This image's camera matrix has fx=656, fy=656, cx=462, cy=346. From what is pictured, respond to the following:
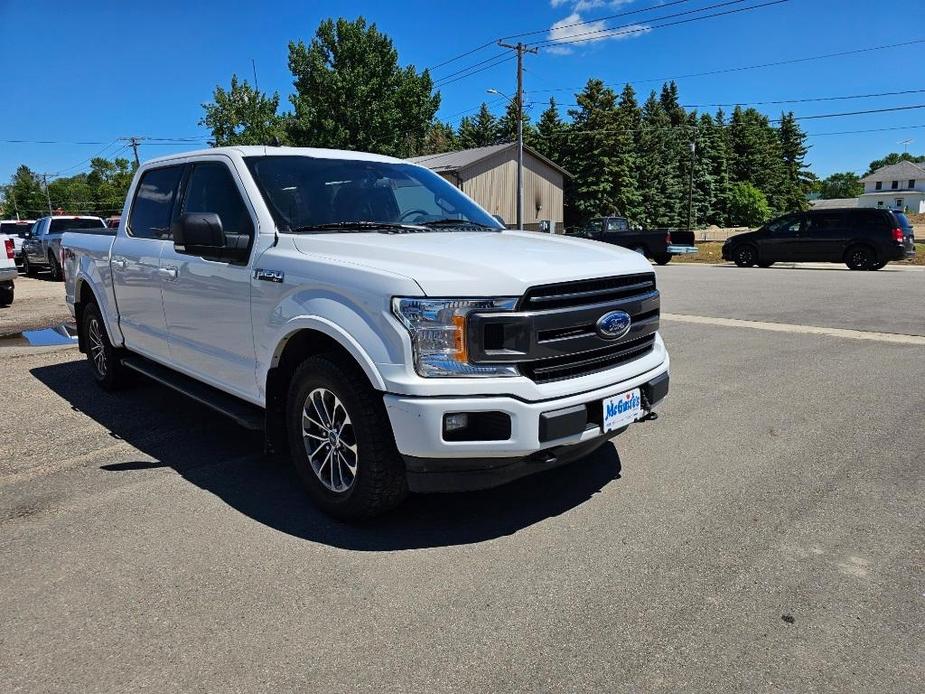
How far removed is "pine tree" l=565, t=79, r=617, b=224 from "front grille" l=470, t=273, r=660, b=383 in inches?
2090

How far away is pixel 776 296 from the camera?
1245cm

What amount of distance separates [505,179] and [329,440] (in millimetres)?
40273

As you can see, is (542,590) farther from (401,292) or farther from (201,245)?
(201,245)

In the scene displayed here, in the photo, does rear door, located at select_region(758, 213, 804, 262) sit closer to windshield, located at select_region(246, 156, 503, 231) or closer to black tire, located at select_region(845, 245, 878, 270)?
black tire, located at select_region(845, 245, 878, 270)

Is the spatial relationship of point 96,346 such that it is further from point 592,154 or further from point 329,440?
point 592,154

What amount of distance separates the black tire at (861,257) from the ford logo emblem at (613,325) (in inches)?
737

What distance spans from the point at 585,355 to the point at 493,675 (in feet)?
5.15

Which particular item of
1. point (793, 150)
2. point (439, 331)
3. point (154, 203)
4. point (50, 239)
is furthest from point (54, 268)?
point (793, 150)

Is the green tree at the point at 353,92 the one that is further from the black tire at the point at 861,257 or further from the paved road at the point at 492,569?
the paved road at the point at 492,569

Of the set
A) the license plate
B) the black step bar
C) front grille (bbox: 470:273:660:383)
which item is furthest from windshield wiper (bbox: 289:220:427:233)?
the license plate

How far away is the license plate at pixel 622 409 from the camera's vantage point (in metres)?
3.29

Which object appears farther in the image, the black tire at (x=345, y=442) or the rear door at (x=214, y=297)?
the rear door at (x=214, y=297)

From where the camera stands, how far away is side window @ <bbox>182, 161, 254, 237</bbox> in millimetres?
4031

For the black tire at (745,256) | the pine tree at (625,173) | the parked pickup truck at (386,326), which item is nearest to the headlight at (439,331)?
the parked pickup truck at (386,326)
